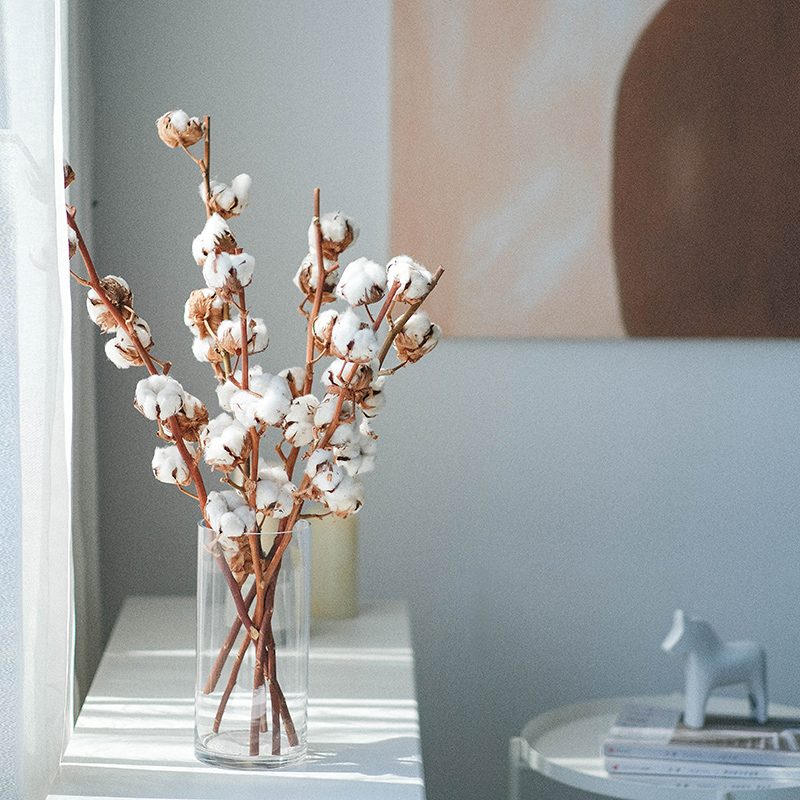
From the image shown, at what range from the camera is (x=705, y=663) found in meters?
1.58

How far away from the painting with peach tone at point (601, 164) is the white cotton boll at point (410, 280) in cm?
96

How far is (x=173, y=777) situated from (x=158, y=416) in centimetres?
36

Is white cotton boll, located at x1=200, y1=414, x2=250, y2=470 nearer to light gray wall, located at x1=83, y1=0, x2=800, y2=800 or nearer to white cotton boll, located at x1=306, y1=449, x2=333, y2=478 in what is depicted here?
white cotton boll, located at x1=306, y1=449, x2=333, y2=478

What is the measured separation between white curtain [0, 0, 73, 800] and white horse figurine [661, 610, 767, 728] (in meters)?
0.88

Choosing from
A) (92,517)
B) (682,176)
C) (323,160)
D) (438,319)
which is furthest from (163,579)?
(682,176)

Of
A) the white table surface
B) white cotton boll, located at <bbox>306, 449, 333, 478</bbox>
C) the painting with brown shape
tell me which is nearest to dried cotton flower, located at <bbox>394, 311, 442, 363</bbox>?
white cotton boll, located at <bbox>306, 449, 333, 478</bbox>

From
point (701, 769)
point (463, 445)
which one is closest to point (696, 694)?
point (701, 769)

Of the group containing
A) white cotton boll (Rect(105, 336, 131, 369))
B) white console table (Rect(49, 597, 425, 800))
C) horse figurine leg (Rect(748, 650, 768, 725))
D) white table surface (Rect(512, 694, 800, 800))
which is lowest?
white table surface (Rect(512, 694, 800, 800))

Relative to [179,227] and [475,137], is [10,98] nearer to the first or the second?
[179,227]

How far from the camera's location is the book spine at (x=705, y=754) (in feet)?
4.82

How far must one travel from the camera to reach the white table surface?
143 centimetres

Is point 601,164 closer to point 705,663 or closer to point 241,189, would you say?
point 705,663

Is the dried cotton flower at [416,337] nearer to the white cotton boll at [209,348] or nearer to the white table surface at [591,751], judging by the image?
the white cotton boll at [209,348]

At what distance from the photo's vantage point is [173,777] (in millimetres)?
1078
